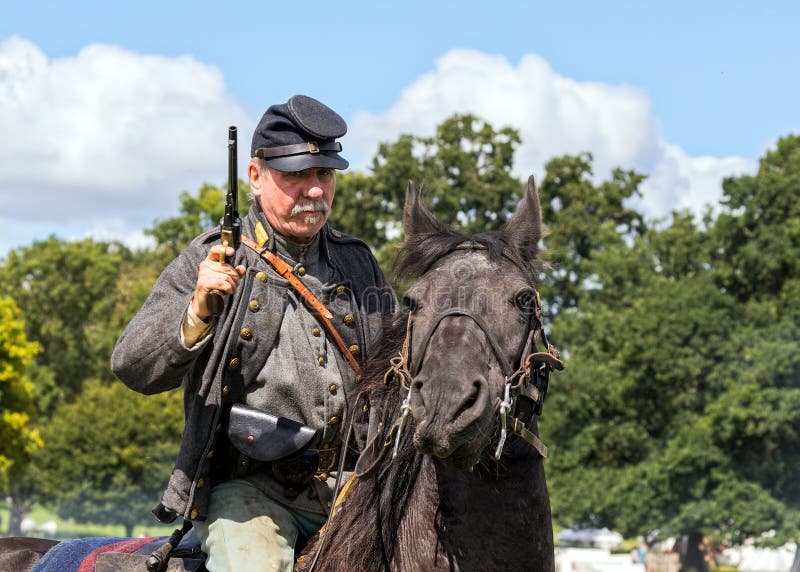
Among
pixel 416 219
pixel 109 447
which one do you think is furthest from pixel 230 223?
pixel 109 447

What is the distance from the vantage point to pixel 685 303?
39.6 metres

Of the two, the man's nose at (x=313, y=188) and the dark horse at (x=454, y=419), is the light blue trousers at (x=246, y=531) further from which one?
the man's nose at (x=313, y=188)

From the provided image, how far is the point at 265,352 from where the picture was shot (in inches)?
234

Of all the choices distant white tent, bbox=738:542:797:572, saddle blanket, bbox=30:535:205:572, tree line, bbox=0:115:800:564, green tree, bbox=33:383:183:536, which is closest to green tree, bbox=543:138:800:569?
tree line, bbox=0:115:800:564

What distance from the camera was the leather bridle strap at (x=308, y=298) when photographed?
243 inches

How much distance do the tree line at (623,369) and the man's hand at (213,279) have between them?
22695 mm

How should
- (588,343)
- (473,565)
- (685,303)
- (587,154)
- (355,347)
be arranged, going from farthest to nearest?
(587,154) < (588,343) < (685,303) < (355,347) < (473,565)

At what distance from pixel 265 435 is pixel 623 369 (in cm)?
3569

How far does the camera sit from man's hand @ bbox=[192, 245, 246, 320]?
5461mm

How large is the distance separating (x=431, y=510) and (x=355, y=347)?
1138 millimetres

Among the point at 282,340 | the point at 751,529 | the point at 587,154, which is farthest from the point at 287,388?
the point at 587,154

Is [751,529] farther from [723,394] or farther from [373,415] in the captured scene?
[373,415]

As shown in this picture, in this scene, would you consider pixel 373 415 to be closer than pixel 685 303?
Yes

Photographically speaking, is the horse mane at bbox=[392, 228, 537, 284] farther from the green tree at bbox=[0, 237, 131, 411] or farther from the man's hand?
the green tree at bbox=[0, 237, 131, 411]
